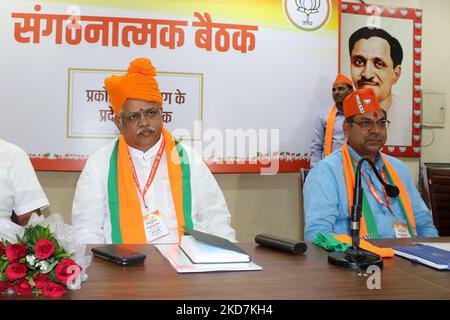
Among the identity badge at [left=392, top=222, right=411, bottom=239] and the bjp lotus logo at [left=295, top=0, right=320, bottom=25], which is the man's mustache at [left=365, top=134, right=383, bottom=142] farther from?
the bjp lotus logo at [left=295, top=0, right=320, bottom=25]

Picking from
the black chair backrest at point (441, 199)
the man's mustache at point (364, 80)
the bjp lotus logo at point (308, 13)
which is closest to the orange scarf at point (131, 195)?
the black chair backrest at point (441, 199)

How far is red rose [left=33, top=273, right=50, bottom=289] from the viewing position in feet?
3.28

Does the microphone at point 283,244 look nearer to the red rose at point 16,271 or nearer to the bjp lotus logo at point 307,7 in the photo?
the red rose at point 16,271

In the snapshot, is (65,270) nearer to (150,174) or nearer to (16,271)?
(16,271)

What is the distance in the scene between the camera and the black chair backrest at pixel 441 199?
2.49 m

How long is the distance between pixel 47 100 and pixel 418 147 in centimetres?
343

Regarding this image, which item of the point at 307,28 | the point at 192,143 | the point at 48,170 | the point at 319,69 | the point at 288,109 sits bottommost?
the point at 48,170

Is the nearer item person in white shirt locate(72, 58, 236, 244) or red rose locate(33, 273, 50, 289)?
red rose locate(33, 273, 50, 289)

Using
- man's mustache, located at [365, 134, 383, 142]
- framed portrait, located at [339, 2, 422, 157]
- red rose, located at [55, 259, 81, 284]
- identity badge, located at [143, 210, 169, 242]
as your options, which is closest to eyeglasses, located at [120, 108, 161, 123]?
identity badge, located at [143, 210, 169, 242]

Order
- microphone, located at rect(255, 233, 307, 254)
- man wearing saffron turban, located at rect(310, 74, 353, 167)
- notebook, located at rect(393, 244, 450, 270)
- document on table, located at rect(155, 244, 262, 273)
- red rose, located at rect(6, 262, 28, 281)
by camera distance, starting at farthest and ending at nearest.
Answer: man wearing saffron turban, located at rect(310, 74, 353, 167) → microphone, located at rect(255, 233, 307, 254) → notebook, located at rect(393, 244, 450, 270) → document on table, located at rect(155, 244, 262, 273) → red rose, located at rect(6, 262, 28, 281)

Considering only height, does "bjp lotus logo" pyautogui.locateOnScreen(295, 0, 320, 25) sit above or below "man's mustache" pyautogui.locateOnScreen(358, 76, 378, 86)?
above
